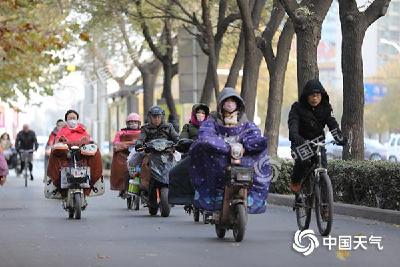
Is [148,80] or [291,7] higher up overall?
[291,7]

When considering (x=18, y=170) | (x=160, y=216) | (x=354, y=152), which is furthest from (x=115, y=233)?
(x=18, y=170)

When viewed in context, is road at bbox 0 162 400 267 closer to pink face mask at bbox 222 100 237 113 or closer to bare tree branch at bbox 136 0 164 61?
pink face mask at bbox 222 100 237 113

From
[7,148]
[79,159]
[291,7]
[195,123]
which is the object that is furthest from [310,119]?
[7,148]

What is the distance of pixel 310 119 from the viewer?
1428 cm

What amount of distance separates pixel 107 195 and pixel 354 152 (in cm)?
817

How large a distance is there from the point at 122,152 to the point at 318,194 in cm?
880

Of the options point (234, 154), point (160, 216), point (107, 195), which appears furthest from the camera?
point (107, 195)

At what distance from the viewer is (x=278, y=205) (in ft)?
74.2

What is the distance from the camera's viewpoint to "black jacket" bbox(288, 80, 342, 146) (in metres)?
14.2

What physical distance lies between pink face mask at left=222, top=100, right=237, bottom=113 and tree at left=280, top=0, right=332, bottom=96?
842cm

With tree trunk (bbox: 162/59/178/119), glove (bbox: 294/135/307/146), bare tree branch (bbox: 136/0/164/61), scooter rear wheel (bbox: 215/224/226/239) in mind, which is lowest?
scooter rear wheel (bbox: 215/224/226/239)

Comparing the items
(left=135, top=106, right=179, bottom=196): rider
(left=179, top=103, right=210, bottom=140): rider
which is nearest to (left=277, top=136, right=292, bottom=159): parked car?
(left=135, top=106, right=179, bottom=196): rider

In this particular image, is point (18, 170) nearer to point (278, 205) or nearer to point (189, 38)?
point (189, 38)

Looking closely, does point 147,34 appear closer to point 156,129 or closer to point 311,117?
point 156,129
